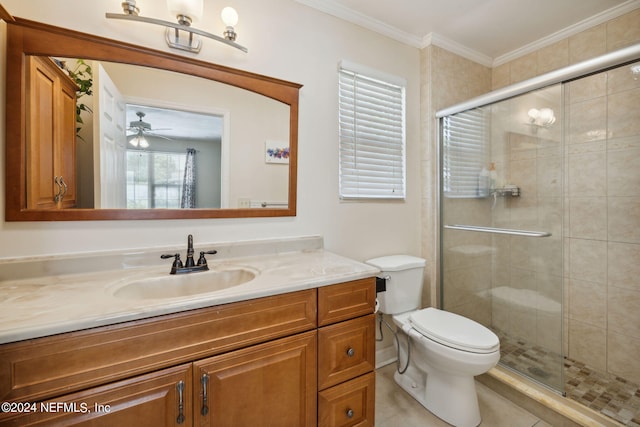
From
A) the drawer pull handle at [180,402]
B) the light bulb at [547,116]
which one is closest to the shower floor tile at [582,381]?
the light bulb at [547,116]

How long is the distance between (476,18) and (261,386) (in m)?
2.60

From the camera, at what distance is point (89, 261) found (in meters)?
1.20

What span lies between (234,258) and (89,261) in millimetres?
621

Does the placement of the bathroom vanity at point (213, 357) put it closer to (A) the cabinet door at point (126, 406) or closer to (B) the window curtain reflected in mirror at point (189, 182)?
(A) the cabinet door at point (126, 406)

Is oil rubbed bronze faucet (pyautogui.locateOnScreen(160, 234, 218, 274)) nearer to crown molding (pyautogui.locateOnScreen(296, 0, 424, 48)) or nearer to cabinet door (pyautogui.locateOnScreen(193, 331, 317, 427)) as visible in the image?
cabinet door (pyautogui.locateOnScreen(193, 331, 317, 427))

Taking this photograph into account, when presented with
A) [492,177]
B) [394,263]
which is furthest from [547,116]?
[394,263]

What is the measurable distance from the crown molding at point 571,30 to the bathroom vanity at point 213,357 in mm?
2434

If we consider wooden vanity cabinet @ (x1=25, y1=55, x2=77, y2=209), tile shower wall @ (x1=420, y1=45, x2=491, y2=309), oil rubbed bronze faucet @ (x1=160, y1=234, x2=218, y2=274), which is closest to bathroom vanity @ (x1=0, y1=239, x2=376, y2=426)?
oil rubbed bronze faucet @ (x1=160, y1=234, x2=218, y2=274)

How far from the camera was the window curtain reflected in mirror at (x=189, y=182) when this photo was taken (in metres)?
1.40

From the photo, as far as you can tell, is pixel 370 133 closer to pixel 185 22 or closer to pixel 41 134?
pixel 185 22

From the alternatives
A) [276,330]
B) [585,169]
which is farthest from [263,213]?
[585,169]

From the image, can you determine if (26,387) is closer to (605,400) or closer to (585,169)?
(605,400)

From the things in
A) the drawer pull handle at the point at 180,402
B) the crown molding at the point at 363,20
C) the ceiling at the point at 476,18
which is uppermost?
the ceiling at the point at 476,18

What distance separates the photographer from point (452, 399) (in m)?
1.51
